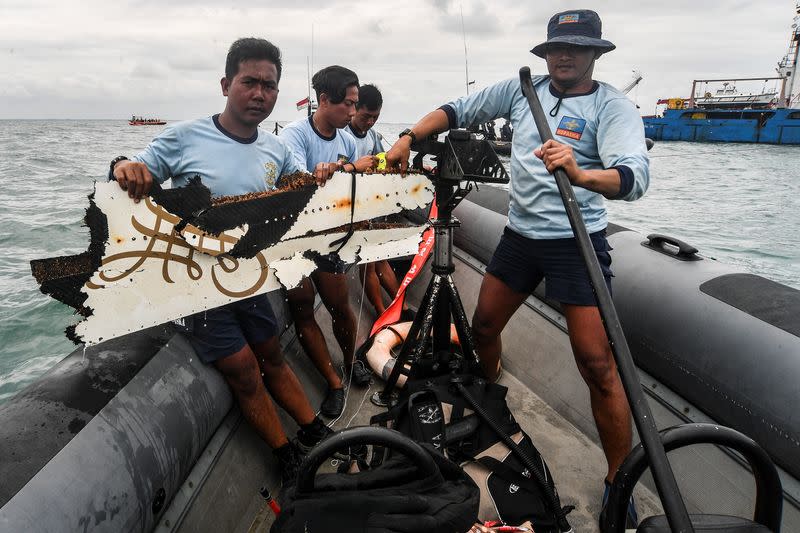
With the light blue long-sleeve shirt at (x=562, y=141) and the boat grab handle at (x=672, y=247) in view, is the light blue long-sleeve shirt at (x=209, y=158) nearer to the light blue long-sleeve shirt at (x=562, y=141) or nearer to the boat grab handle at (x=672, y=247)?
the light blue long-sleeve shirt at (x=562, y=141)

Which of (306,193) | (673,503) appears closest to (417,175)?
(306,193)

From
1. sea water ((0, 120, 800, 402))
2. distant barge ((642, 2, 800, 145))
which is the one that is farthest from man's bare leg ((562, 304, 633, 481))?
distant barge ((642, 2, 800, 145))

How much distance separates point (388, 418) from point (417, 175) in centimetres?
111

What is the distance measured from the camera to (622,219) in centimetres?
1265

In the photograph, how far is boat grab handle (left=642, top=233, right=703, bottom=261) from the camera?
105 inches

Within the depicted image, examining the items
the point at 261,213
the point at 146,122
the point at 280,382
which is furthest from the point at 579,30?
the point at 146,122

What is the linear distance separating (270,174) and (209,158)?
0.88ft

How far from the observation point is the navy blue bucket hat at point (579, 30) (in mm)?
1928

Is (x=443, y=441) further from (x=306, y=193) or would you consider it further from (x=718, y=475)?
(x=718, y=475)

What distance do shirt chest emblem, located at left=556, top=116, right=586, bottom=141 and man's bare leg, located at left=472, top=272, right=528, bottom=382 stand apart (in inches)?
29.8

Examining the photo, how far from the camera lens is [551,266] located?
7.06ft

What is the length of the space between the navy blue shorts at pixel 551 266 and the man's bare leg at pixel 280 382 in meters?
1.15

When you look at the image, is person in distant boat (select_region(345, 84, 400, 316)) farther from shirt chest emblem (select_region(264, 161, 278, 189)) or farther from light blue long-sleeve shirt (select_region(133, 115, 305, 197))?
light blue long-sleeve shirt (select_region(133, 115, 305, 197))

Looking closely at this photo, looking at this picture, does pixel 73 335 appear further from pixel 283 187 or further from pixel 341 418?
pixel 341 418
